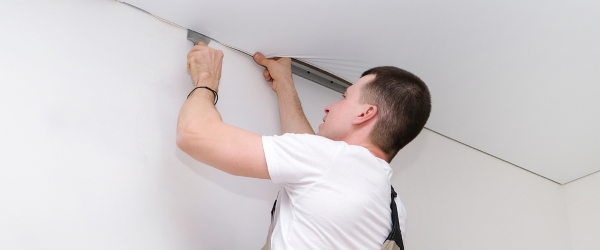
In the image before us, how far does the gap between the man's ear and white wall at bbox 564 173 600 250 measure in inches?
70.3

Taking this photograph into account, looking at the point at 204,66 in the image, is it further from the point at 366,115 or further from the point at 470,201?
the point at 470,201

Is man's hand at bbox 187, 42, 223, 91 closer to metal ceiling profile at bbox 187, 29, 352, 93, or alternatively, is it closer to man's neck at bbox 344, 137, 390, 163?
metal ceiling profile at bbox 187, 29, 352, 93

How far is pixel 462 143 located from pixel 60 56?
1734 mm

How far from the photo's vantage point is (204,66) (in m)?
1.45

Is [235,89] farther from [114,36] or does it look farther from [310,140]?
[310,140]

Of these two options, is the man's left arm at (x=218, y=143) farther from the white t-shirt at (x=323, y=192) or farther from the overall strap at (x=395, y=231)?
the overall strap at (x=395, y=231)

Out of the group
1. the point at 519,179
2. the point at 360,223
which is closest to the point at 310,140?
the point at 360,223

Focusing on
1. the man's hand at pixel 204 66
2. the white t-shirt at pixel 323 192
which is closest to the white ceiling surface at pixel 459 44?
the man's hand at pixel 204 66

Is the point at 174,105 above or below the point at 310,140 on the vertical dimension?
above

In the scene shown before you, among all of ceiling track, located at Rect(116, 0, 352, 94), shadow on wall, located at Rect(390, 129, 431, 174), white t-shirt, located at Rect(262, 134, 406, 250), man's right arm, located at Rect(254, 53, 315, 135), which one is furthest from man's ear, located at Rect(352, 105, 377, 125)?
shadow on wall, located at Rect(390, 129, 431, 174)

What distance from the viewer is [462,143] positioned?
238cm

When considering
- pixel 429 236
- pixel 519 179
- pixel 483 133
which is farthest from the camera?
pixel 519 179

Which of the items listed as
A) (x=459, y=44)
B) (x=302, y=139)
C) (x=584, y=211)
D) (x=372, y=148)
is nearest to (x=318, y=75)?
(x=459, y=44)

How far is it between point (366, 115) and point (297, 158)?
32 cm
